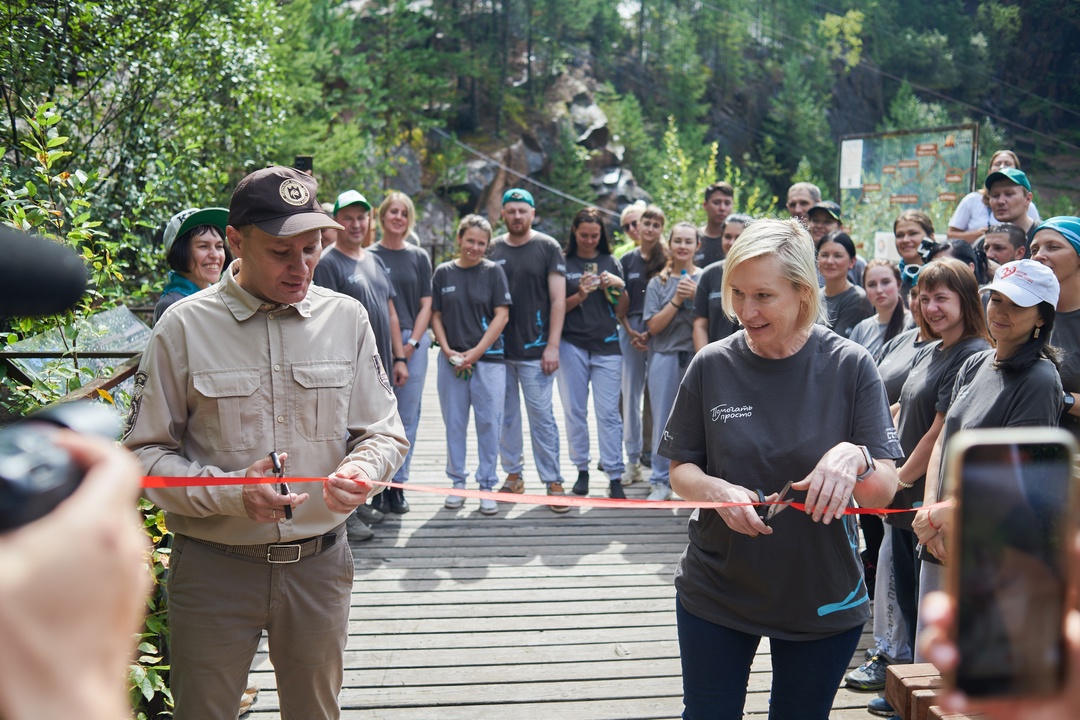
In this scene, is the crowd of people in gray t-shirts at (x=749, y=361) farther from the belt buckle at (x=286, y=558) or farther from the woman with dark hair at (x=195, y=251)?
the belt buckle at (x=286, y=558)

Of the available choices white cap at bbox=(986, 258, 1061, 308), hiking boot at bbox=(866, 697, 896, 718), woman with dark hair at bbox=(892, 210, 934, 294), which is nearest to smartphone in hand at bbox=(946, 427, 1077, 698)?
white cap at bbox=(986, 258, 1061, 308)

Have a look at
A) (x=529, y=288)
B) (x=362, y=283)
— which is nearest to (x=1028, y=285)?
(x=362, y=283)

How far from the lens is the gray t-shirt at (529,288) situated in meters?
6.78

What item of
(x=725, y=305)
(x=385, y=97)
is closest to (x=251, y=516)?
(x=725, y=305)

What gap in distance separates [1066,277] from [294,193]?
309cm

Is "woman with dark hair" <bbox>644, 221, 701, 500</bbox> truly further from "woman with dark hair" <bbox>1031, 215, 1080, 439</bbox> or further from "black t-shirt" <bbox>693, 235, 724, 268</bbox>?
"woman with dark hair" <bbox>1031, 215, 1080, 439</bbox>

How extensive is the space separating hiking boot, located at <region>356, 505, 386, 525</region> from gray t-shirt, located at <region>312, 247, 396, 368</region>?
1060 millimetres

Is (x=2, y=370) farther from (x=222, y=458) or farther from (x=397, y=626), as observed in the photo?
(x=397, y=626)

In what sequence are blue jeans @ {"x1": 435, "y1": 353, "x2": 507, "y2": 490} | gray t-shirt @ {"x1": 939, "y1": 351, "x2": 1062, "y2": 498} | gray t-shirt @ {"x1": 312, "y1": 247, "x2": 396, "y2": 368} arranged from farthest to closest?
blue jeans @ {"x1": 435, "y1": 353, "x2": 507, "y2": 490} → gray t-shirt @ {"x1": 312, "y1": 247, "x2": 396, "y2": 368} → gray t-shirt @ {"x1": 939, "y1": 351, "x2": 1062, "y2": 498}

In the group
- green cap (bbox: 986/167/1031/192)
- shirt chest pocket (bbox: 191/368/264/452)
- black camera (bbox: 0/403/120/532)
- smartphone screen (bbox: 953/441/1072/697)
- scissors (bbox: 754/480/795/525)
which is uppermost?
green cap (bbox: 986/167/1031/192)

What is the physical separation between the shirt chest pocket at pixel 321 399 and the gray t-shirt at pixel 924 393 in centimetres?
235

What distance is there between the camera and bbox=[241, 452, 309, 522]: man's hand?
2.28 metres

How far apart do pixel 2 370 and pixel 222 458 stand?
4.81 feet

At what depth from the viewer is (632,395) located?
752cm
